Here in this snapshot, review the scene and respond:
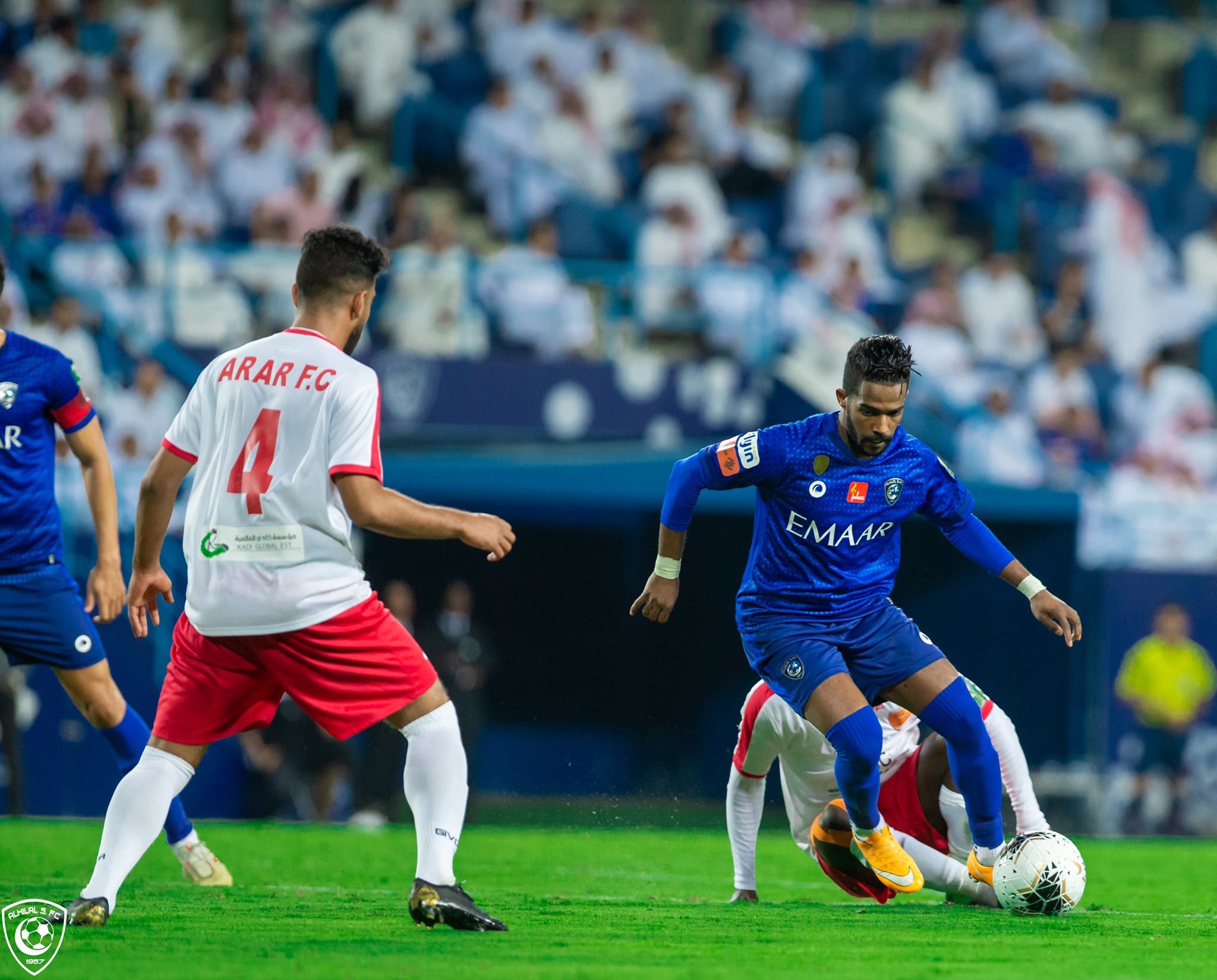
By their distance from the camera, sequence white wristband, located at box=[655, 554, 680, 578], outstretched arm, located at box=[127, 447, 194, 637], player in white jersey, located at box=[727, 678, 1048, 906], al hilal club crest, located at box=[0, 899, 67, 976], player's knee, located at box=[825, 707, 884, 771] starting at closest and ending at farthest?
al hilal club crest, located at box=[0, 899, 67, 976], outstretched arm, located at box=[127, 447, 194, 637], player's knee, located at box=[825, 707, 884, 771], white wristband, located at box=[655, 554, 680, 578], player in white jersey, located at box=[727, 678, 1048, 906]

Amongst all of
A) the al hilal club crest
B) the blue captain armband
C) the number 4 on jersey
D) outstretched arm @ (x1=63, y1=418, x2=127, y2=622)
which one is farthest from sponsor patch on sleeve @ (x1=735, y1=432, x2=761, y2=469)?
A: the al hilal club crest

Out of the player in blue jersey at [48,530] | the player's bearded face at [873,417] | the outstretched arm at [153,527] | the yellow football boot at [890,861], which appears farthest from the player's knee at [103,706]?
the player's bearded face at [873,417]

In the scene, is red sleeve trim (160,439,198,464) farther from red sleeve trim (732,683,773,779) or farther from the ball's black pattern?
the ball's black pattern

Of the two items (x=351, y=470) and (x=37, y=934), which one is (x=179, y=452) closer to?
(x=351, y=470)

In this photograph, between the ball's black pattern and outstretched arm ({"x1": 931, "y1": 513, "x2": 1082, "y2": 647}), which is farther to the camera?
outstretched arm ({"x1": 931, "y1": 513, "x2": 1082, "y2": 647})

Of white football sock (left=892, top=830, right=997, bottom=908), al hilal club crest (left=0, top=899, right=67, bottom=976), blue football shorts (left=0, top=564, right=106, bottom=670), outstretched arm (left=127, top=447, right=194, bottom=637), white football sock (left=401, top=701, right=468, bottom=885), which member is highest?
outstretched arm (left=127, top=447, right=194, bottom=637)

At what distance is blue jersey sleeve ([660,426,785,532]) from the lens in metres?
6.92

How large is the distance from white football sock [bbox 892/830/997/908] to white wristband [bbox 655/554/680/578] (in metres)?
1.46

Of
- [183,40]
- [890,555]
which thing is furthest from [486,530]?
[183,40]

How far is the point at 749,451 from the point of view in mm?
6938

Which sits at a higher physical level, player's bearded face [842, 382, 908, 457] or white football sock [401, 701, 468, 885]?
player's bearded face [842, 382, 908, 457]

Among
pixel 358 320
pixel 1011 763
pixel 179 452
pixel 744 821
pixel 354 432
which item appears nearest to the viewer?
pixel 354 432

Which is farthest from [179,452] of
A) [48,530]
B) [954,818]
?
[954,818]

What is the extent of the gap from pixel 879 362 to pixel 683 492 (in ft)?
3.16
